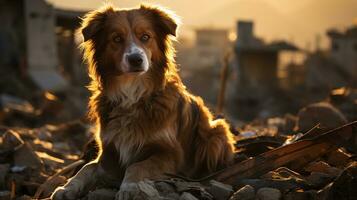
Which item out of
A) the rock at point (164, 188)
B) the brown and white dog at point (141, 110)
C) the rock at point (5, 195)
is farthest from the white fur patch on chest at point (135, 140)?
the rock at point (5, 195)

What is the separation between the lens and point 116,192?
5.66 m

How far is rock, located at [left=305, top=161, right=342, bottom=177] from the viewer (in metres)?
5.54

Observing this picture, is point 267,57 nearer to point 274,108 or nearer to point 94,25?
point 274,108

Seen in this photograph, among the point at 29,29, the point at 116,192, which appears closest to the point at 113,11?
the point at 116,192

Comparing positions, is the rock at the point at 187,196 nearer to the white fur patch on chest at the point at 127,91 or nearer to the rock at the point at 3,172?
the white fur patch on chest at the point at 127,91

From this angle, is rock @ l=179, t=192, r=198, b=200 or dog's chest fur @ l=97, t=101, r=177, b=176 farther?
dog's chest fur @ l=97, t=101, r=177, b=176

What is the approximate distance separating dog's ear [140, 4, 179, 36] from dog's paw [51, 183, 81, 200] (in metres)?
1.98

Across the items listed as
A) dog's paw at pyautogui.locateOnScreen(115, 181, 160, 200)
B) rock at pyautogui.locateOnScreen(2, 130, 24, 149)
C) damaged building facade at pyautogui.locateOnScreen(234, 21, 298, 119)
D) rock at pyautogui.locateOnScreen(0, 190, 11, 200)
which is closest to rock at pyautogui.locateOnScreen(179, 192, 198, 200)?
dog's paw at pyautogui.locateOnScreen(115, 181, 160, 200)

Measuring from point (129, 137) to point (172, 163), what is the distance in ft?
1.71

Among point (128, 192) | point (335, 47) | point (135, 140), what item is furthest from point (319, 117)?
point (335, 47)

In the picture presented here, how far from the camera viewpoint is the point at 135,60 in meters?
5.84

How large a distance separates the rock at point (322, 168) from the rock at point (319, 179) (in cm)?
13

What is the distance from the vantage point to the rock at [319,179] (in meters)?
5.24

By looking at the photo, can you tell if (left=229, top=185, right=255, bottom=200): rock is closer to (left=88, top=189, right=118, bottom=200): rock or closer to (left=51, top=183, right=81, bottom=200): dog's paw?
(left=88, top=189, right=118, bottom=200): rock
